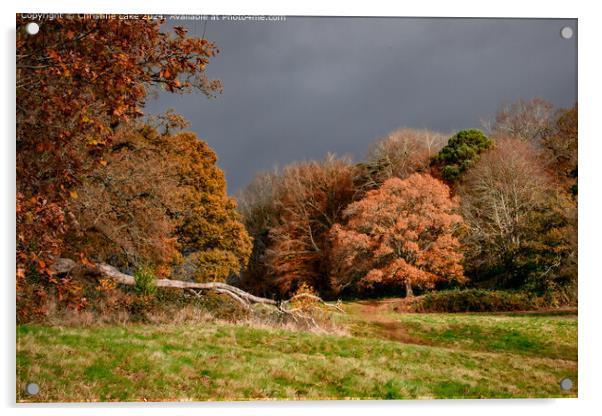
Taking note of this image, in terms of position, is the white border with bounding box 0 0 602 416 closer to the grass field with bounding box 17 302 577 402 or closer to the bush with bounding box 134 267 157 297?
the grass field with bounding box 17 302 577 402

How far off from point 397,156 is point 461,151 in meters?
0.78

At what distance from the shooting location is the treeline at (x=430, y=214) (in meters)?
6.62

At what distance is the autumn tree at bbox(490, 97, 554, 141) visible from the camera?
6621 millimetres

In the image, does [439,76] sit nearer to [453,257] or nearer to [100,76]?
[453,257]

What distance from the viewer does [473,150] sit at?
6.82m

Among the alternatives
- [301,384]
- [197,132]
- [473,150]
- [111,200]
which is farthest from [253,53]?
[301,384]

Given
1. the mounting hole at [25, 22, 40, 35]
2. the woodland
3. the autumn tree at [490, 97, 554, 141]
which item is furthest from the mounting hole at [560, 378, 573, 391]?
the mounting hole at [25, 22, 40, 35]

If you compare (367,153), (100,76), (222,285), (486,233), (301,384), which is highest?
(100,76)

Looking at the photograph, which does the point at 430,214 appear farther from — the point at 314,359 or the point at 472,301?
the point at 314,359

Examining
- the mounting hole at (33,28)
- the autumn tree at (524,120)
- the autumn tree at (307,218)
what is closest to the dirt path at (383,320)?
the autumn tree at (307,218)

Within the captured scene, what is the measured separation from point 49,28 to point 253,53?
6.98 ft

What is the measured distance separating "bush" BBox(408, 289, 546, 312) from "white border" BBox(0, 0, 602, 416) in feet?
2.18
